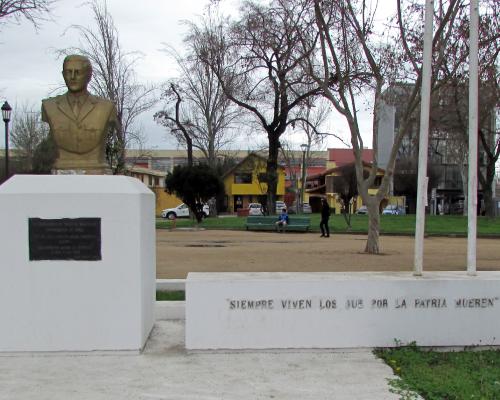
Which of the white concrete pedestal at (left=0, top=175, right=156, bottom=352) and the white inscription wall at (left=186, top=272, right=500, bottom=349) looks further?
the white inscription wall at (left=186, top=272, right=500, bottom=349)

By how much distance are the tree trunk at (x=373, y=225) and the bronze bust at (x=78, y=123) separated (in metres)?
10.3

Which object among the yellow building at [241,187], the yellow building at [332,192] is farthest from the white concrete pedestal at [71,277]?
the yellow building at [241,187]

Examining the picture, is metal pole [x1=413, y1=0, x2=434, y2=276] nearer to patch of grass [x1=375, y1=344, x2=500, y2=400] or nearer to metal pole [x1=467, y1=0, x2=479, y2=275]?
metal pole [x1=467, y1=0, x2=479, y2=275]

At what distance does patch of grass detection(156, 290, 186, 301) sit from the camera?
809 centimetres

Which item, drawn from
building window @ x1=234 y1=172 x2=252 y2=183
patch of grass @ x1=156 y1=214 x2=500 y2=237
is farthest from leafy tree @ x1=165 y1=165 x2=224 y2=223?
building window @ x1=234 y1=172 x2=252 y2=183

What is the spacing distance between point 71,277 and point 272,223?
2392cm

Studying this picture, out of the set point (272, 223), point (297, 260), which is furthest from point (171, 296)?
point (272, 223)

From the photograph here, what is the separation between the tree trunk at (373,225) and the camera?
15.2m

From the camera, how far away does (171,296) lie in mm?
8227

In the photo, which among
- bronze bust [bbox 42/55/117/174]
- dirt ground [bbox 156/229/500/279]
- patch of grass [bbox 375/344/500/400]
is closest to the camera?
patch of grass [bbox 375/344/500/400]

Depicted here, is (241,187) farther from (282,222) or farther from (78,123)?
(78,123)

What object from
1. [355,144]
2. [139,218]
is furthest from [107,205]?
[355,144]

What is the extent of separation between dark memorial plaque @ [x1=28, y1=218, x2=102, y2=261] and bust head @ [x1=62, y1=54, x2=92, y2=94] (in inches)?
61.6

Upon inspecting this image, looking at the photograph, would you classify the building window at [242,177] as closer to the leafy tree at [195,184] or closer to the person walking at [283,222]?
the leafy tree at [195,184]
